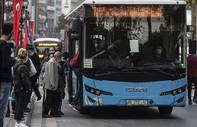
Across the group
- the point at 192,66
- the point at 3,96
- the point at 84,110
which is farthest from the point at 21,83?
the point at 192,66

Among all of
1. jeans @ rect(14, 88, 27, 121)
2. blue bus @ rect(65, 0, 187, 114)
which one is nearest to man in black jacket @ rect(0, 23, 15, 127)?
jeans @ rect(14, 88, 27, 121)

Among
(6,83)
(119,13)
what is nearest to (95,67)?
(119,13)

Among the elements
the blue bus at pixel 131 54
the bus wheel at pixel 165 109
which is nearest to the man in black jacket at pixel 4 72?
the blue bus at pixel 131 54

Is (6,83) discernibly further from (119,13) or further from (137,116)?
(137,116)

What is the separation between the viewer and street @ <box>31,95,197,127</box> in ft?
39.2

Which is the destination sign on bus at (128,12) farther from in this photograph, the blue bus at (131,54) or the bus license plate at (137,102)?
the bus license plate at (137,102)

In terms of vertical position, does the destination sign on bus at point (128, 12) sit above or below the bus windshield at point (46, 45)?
above

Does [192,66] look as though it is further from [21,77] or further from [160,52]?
[21,77]

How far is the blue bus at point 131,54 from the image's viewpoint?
12.7m

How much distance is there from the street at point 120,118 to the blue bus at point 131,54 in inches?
17.1

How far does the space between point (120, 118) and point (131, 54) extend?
161 cm

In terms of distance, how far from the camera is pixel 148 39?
12727 mm

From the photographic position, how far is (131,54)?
12.7m

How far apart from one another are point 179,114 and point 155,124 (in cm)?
264
